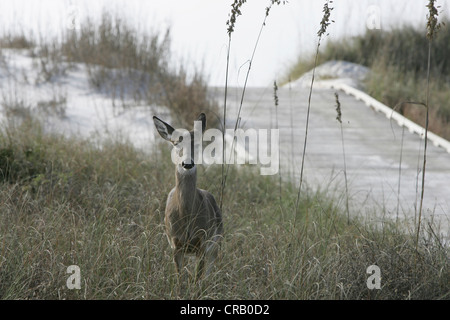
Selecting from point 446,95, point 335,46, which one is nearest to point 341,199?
point 446,95

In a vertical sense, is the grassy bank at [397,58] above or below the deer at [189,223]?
above

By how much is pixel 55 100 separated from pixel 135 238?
6809 mm

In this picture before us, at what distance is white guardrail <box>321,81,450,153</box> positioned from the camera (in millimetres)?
10664

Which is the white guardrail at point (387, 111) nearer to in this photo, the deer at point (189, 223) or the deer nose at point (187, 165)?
the deer at point (189, 223)

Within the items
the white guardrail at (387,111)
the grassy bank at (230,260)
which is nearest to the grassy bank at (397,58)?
the white guardrail at (387,111)

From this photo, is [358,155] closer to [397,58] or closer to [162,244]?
[162,244]

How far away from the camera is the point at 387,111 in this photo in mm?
12555

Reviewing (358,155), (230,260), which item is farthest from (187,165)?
(358,155)

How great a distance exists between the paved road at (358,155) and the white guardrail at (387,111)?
119 millimetres

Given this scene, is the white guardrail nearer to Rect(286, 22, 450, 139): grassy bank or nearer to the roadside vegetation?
Rect(286, 22, 450, 139): grassy bank

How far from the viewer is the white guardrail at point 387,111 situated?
1066 cm

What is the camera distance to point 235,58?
9.70 m
